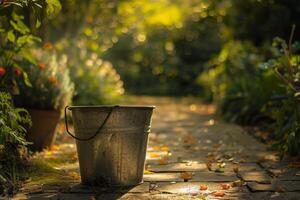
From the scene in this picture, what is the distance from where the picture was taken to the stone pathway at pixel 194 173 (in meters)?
4.07

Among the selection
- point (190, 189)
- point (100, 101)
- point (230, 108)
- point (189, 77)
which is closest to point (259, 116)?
point (230, 108)

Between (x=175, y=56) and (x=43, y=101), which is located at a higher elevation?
(x=175, y=56)

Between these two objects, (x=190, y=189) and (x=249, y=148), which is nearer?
(x=190, y=189)

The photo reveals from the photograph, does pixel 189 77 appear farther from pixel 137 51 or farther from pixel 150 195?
pixel 150 195

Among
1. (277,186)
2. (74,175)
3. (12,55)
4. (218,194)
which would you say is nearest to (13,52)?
(12,55)

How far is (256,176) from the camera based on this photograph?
4.73 metres

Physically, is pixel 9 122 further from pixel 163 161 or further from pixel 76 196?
pixel 163 161

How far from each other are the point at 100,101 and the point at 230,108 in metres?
2.36

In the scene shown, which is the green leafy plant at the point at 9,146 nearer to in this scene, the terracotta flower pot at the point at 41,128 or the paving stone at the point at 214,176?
the terracotta flower pot at the point at 41,128

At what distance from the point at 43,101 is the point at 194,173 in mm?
2199

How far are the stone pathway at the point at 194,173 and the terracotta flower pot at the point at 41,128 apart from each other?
0.15m

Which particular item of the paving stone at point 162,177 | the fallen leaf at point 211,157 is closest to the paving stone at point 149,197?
the paving stone at point 162,177

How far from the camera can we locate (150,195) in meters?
4.03

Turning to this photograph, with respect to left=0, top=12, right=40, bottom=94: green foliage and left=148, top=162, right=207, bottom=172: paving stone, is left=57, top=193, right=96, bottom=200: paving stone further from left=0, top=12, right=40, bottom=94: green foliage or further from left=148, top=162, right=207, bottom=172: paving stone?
left=0, top=12, right=40, bottom=94: green foliage
